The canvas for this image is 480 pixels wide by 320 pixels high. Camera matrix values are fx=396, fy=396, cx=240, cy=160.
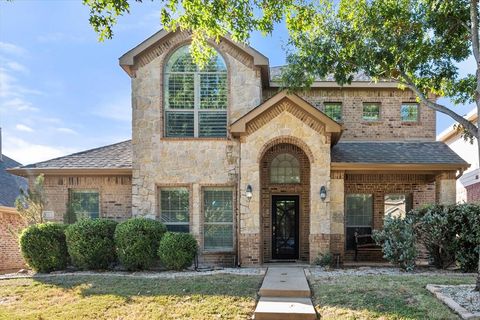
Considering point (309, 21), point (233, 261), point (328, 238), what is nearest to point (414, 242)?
point (328, 238)

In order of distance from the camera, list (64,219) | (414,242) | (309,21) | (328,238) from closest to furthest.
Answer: (309,21), (414,242), (328,238), (64,219)

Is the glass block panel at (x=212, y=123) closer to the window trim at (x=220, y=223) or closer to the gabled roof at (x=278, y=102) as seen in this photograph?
the gabled roof at (x=278, y=102)

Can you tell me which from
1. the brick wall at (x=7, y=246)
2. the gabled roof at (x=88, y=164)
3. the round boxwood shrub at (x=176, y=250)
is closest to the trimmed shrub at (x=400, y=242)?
the round boxwood shrub at (x=176, y=250)

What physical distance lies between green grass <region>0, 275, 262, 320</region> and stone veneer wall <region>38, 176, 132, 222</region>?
3521mm

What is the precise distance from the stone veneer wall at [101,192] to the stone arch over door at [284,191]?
4.38 m

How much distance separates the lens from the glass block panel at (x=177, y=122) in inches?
487

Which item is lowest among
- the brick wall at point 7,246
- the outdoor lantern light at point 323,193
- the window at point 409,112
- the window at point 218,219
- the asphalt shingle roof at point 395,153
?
the brick wall at point 7,246

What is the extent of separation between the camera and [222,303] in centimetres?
733

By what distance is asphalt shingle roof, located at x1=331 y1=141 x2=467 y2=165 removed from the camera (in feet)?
40.9

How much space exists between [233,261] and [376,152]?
19.4ft

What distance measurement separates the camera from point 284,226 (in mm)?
13203

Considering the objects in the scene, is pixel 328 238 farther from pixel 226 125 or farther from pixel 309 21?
pixel 309 21

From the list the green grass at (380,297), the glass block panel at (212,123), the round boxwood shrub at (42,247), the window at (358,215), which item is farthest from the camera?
the window at (358,215)

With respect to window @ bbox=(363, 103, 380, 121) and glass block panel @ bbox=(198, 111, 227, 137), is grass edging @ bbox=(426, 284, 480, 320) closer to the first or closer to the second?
glass block panel @ bbox=(198, 111, 227, 137)
